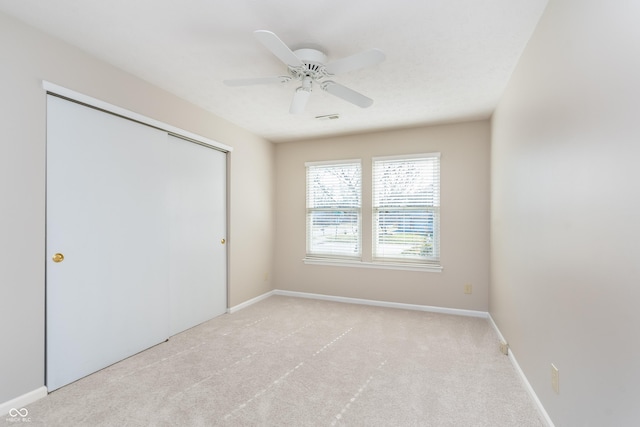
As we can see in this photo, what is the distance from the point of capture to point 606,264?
1.24 m

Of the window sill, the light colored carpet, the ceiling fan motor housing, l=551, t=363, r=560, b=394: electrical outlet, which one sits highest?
the ceiling fan motor housing

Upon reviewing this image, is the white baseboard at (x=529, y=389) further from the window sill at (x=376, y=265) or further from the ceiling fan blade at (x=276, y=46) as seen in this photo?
the ceiling fan blade at (x=276, y=46)

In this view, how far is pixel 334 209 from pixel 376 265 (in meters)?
1.06

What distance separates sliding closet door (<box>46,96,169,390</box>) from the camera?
2.28 meters

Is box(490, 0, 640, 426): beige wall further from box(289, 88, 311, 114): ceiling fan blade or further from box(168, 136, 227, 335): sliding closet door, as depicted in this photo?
box(168, 136, 227, 335): sliding closet door

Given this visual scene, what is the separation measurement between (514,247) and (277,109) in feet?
9.11

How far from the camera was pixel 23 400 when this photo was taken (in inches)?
80.2

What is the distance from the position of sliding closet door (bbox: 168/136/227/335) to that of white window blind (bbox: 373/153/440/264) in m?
2.18

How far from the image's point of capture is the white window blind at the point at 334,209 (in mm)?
4680

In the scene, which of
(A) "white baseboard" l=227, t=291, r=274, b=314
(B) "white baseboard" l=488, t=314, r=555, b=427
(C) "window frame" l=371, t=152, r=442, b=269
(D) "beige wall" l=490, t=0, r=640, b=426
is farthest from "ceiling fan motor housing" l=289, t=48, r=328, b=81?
(A) "white baseboard" l=227, t=291, r=274, b=314

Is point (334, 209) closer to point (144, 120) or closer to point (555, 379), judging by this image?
point (144, 120)

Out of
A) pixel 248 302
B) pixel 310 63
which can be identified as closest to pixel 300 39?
pixel 310 63

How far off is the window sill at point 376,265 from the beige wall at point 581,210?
1.75 metres

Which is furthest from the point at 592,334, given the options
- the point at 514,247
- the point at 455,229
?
the point at 455,229
